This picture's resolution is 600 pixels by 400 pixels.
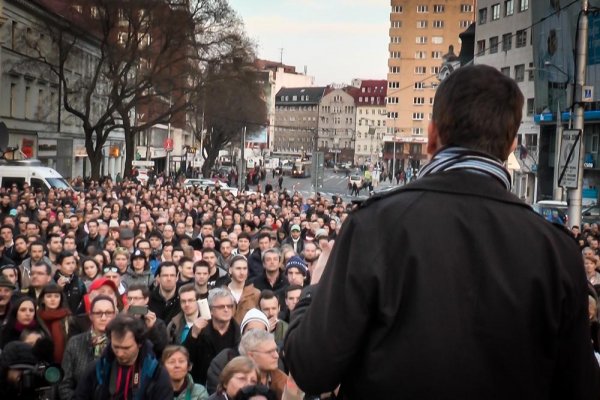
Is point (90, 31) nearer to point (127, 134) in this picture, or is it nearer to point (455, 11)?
point (127, 134)

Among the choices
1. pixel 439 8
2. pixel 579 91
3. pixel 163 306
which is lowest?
pixel 163 306

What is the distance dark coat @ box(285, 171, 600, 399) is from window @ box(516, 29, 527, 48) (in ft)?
197

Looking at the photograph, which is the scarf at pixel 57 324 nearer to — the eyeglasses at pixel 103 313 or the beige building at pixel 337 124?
the eyeglasses at pixel 103 313

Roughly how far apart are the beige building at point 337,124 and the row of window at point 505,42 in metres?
115

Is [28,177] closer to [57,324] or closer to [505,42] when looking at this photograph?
[57,324]

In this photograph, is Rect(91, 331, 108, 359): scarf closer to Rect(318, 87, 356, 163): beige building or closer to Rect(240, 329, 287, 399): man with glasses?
Rect(240, 329, 287, 399): man with glasses

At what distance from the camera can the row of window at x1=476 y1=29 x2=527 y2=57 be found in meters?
60.6

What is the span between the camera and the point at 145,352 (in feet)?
20.3

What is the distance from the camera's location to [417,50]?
417 ft

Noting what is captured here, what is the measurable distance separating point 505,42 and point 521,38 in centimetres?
234

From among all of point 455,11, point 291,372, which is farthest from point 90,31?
point 455,11

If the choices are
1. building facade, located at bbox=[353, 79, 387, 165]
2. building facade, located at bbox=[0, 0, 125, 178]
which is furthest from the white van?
building facade, located at bbox=[353, 79, 387, 165]

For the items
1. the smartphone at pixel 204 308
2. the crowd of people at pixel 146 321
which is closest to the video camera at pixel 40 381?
the crowd of people at pixel 146 321

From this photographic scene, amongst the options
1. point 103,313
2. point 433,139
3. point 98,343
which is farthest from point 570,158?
point 433,139
